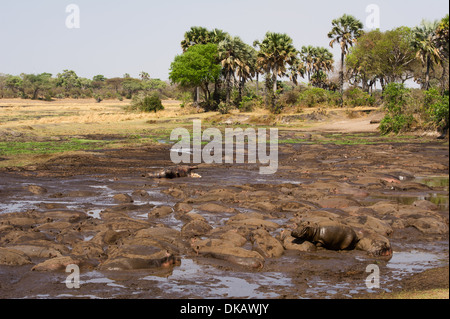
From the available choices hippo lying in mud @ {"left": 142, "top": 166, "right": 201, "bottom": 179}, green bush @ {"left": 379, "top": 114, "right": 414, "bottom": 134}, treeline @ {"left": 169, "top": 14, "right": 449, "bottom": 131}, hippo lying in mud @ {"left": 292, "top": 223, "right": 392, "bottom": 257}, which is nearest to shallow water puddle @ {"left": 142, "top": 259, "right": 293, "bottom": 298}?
hippo lying in mud @ {"left": 292, "top": 223, "right": 392, "bottom": 257}

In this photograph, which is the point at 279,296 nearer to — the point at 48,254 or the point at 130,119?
the point at 48,254

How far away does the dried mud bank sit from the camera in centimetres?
887

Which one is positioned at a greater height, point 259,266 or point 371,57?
point 371,57

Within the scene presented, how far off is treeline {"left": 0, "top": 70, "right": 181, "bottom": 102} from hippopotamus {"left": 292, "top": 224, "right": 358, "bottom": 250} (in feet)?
241

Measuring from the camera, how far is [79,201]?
1645cm

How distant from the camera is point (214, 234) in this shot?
1159cm

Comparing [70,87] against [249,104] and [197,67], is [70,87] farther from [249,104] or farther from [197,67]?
[249,104]

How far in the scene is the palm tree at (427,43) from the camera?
1939 inches

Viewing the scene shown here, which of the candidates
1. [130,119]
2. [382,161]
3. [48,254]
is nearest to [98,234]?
[48,254]

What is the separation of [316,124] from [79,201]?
123ft

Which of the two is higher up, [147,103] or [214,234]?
[147,103]

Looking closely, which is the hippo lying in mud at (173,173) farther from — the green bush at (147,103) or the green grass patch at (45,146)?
the green bush at (147,103)

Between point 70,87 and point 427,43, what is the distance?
77.7 m

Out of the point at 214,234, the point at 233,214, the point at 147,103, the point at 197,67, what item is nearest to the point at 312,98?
the point at 197,67
